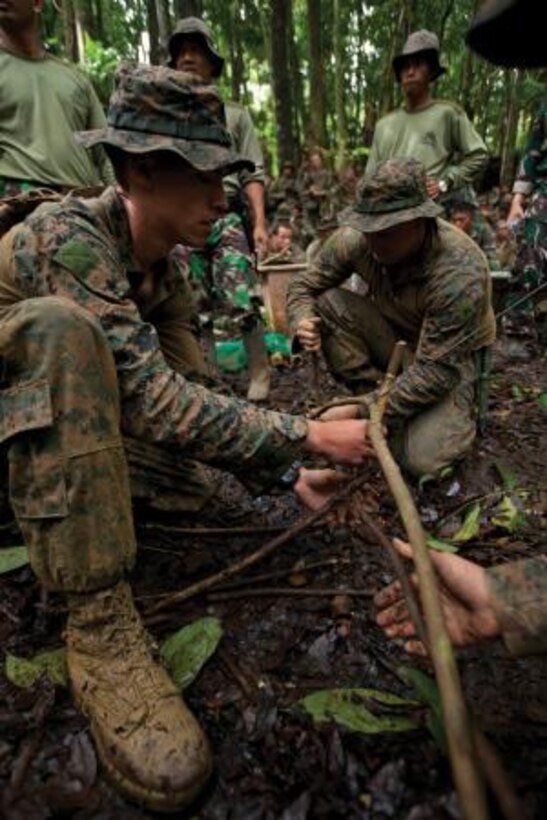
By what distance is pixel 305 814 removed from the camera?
1533 mm

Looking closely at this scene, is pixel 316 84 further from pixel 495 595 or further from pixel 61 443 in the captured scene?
pixel 495 595

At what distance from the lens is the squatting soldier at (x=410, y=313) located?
3268 mm

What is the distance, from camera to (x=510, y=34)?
134 cm

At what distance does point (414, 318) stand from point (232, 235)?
1568 millimetres

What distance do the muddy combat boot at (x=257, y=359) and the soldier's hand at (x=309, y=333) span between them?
3.19ft

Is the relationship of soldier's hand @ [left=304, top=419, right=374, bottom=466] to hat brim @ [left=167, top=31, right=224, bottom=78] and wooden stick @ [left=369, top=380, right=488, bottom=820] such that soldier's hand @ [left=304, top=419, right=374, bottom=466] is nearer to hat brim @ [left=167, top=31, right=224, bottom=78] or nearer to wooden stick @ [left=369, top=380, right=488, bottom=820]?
wooden stick @ [left=369, top=380, right=488, bottom=820]

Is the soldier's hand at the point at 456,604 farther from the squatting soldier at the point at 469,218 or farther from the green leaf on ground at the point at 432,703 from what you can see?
the squatting soldier at the point at 469,218

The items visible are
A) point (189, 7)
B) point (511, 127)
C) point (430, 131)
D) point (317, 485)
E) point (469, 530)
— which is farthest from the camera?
point (511, 127)

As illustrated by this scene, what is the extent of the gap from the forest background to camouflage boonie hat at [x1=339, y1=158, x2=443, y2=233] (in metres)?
8.47

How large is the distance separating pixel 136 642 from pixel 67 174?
9.60 feet


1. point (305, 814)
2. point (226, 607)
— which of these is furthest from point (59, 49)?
point (305, 814)

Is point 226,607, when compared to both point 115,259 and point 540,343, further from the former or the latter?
point 540,343

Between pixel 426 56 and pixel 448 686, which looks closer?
pixel 448 686

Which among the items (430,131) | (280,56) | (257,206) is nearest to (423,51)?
(430,131)
